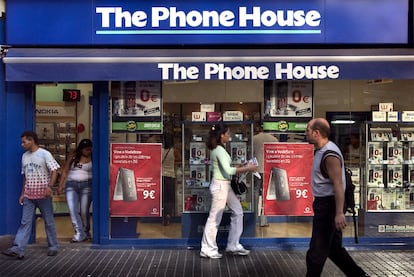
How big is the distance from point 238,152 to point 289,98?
1.14m

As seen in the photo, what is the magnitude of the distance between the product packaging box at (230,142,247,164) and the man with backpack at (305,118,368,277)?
2.56 metres

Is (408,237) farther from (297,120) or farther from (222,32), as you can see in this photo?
(222,32)

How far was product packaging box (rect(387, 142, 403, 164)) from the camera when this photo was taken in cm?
803

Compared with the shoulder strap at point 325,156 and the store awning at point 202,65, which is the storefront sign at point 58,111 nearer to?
the store awning at point 202,65

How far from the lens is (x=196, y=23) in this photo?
7.54 m

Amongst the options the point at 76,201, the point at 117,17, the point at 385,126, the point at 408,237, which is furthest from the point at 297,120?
the point at 76,201

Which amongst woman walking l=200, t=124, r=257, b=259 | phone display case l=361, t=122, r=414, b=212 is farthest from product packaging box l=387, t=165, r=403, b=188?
woman walking l=200, t=124, r=257, b=259

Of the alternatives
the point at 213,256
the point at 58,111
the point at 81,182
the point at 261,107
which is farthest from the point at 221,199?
the point at 58,111

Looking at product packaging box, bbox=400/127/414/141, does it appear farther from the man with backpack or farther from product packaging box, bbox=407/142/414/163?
the man with backpack

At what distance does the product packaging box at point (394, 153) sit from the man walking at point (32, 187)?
16.5 ft

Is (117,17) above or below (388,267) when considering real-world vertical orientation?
above

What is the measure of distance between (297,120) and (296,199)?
120 centimetres

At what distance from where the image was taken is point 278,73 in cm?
725

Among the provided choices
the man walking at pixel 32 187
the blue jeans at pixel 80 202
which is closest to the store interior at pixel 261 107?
the blue jeans at pixel 80 202
